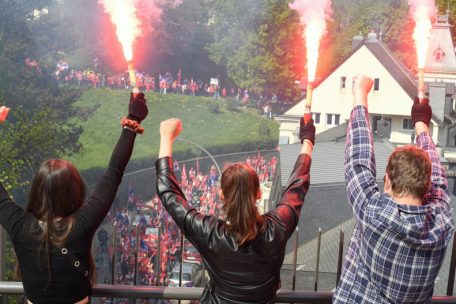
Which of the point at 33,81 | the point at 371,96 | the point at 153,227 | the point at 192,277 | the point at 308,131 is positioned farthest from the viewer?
the point at 371,96

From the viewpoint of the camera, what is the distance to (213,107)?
96.6ft

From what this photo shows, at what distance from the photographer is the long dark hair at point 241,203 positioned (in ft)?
5.52

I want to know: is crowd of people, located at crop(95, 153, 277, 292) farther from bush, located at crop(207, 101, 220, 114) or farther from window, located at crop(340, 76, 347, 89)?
window, located at crop(340, 76, 347, 89)

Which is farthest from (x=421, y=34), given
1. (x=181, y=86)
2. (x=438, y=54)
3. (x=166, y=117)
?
(x=181, y=86)

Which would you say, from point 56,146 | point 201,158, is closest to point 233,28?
point 201,158

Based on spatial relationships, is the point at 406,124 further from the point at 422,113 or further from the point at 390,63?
the point at 422,113

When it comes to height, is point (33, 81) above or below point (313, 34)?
above

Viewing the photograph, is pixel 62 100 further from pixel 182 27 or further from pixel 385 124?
pixel 385 124

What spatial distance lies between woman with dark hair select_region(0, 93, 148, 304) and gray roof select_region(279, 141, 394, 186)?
1279 cm

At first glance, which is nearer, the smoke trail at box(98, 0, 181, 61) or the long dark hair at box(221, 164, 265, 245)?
the long dark hair at box(221, 164, 265, 245)

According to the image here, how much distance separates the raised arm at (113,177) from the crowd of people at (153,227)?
11.9 m

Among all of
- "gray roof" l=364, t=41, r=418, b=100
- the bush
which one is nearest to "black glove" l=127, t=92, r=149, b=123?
"gray roof" l=364, t=41, r=418, b=100

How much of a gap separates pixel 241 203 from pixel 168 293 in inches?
24.8

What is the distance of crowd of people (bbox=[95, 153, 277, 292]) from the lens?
16234 mm
